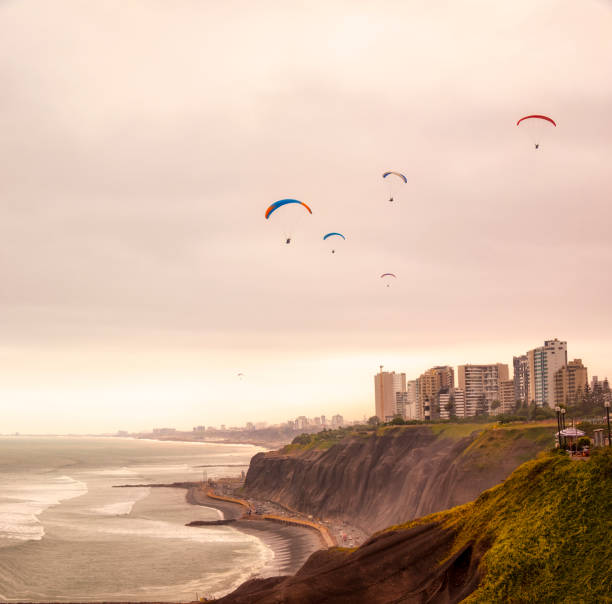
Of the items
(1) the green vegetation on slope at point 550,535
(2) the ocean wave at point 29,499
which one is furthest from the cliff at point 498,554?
(2) the ocean wave at point 29,499

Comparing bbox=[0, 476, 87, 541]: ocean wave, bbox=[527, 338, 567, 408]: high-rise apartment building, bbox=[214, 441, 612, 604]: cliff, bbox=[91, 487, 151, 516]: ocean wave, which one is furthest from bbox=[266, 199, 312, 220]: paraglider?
bbox=[527, 338, 567, 408]: high-rise apartment building

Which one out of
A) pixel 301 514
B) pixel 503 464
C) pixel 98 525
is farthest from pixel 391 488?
pixel 98 525

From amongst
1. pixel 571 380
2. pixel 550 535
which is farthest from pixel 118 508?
pixel 571 380

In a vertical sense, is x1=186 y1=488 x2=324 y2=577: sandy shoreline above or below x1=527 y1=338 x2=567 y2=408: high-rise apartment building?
below

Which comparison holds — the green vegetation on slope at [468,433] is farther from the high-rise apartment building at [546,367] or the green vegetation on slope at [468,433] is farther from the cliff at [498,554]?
the high-rise apartment building at [546,367]

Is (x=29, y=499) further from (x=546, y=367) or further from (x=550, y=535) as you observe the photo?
(x=546, y=367)

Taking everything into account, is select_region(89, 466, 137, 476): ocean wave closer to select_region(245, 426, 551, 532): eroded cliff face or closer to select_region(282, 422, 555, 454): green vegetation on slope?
select_region(282, 422, 555, 454): green vegetation on slope
